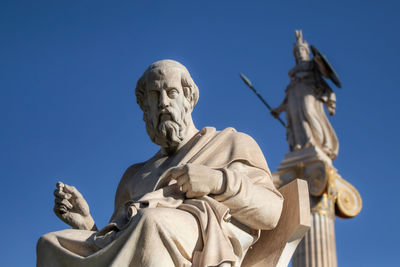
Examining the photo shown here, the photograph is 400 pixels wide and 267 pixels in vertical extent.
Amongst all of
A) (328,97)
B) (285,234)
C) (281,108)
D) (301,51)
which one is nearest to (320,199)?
(328,97)

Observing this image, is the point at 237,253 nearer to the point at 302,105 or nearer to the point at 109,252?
the point at 109,252

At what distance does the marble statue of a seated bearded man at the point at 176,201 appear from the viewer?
3541 millimetres

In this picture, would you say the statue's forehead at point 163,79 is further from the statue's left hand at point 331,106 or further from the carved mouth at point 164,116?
the statue's left hand at point 331,106

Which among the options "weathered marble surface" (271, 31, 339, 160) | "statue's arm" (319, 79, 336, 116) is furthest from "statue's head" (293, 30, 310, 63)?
"statue's arm" (319, 79, 336, 116)

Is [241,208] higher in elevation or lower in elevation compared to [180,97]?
lower

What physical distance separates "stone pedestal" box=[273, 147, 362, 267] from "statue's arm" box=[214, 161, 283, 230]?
10301mm

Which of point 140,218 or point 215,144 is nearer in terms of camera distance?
point 140,218

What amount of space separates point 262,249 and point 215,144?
2.59ft

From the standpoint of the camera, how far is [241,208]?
12.8 ft

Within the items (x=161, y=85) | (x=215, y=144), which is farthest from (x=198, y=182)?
(x=161, y=85)

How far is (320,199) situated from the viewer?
15.2m

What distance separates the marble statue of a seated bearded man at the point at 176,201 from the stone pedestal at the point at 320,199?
33.1 ft

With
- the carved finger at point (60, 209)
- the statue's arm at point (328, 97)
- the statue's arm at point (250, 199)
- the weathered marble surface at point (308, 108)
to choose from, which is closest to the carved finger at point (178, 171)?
the statue's arm at point (250, 199)

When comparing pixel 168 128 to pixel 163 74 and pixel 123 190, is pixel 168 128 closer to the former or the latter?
pixel 163 74
